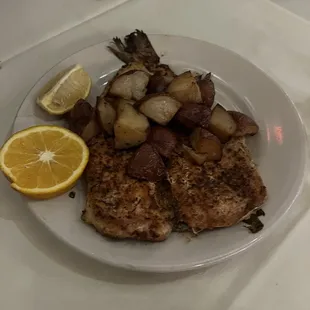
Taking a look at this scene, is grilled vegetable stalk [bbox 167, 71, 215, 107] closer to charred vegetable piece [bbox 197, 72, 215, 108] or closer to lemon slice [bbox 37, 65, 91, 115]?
charred vegetable piece [bbox 197, 72, 215, 108]

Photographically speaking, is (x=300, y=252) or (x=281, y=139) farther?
(x=281, y=139)

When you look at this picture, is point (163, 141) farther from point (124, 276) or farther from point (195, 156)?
point (124, 276)

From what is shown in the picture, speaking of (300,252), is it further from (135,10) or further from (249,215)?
(135,10)

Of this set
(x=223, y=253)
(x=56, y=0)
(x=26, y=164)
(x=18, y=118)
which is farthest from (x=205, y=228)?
(x=56, y=0)

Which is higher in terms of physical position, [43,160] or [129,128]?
[129,128]

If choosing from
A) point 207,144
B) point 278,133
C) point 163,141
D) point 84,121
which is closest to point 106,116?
point 84,121

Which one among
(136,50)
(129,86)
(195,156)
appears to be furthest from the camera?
(136,50)

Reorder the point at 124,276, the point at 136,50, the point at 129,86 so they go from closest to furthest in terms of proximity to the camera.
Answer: the point at 124,276 < the point at 129,86 < the point at 136,50
